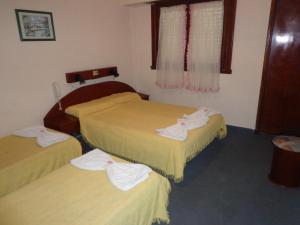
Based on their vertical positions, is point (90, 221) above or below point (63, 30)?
below

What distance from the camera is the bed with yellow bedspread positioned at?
240 centimetres

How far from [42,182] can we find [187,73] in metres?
3.16

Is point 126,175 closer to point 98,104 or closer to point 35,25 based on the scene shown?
point 98,104

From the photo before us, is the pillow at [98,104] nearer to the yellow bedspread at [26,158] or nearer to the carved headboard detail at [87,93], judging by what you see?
the carved headboard detail at [87,93]

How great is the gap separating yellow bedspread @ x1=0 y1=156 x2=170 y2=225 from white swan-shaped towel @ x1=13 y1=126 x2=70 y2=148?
0.72 m

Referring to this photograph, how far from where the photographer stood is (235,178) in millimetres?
2547

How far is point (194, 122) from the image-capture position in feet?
9.29

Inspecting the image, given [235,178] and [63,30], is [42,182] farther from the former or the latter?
[63,30]

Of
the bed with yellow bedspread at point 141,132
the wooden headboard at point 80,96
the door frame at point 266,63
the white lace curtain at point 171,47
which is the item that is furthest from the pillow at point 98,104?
the door frame at point 266,63

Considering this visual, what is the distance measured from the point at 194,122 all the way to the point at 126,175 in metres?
1.40

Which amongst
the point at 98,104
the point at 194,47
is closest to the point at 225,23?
the point at 194,47

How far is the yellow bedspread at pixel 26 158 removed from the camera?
203 cm

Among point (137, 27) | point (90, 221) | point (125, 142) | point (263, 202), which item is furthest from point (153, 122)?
point (137, 27)

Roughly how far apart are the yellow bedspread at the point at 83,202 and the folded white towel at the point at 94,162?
0.21 feet
